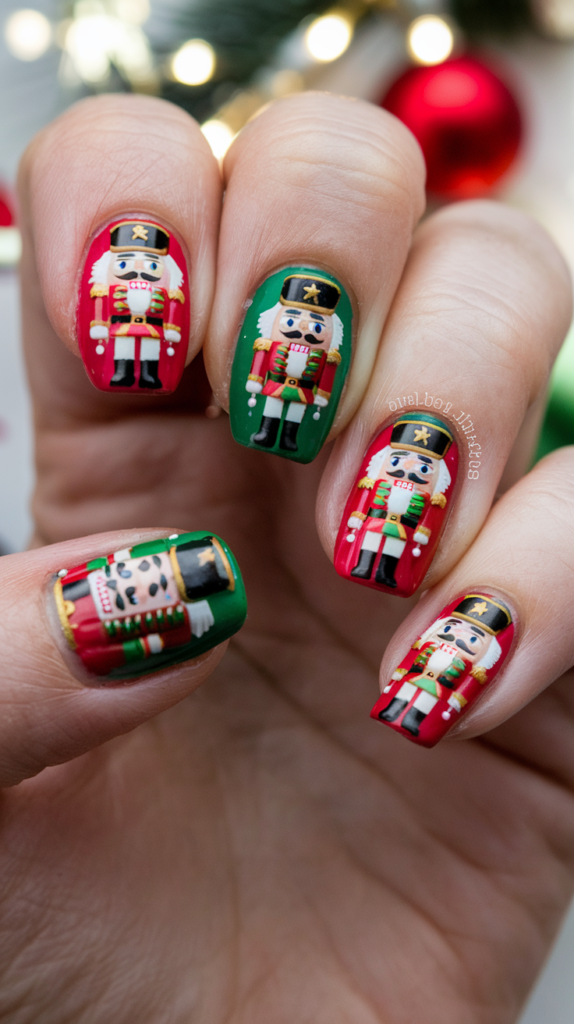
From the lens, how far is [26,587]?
1.86 ft

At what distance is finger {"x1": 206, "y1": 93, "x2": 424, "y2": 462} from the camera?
65 centimetres

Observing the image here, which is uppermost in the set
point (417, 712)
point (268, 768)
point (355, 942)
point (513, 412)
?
point (513, 412)

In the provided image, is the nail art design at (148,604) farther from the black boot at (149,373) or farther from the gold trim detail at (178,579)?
the black boot at (149,373)

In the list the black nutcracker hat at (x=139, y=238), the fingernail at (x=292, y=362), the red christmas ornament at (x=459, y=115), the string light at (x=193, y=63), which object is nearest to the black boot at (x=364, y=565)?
the fingernail at (x=292, y=362)

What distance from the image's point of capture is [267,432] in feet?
2.16

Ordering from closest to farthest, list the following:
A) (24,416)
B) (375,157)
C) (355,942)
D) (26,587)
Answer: (26,587), (375,157), (355,942), (24,416)

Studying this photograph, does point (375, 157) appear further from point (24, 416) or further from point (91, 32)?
point (24, 416)

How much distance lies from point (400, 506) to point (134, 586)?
0.25 meters

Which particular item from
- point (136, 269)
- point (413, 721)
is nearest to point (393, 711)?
point (413, 721)

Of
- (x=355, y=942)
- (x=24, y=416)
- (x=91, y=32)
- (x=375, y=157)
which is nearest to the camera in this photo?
(x=375, y=157)

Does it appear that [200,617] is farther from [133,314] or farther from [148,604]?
[133,314]

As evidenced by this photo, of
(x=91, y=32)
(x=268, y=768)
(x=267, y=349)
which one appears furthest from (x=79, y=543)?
(x=91, y=32)

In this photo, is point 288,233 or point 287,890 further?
point 287,890

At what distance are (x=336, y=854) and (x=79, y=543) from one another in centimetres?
54
